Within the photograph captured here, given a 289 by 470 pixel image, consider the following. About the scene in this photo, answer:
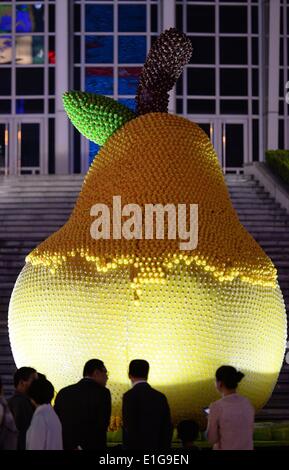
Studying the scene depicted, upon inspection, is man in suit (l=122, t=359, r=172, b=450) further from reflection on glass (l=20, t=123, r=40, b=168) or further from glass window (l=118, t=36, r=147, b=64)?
glass window (l=118, t=36, r=147, b=64)

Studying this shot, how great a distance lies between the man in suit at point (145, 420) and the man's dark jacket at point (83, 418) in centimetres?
19

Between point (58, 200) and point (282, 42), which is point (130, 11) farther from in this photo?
point (58, 200)

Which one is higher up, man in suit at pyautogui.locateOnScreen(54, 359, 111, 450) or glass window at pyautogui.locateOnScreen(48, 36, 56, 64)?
glass window at pyautogui.locateOnScreen(48, 36, 56, 64)

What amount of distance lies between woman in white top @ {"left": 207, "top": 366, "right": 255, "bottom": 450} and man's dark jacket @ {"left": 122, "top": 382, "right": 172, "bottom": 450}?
19.6 inches

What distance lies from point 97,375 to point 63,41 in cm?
2111

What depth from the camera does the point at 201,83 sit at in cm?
3048

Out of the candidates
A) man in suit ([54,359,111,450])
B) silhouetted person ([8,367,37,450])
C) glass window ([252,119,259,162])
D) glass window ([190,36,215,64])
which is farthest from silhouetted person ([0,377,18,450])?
glass window ([190,36,215,64])

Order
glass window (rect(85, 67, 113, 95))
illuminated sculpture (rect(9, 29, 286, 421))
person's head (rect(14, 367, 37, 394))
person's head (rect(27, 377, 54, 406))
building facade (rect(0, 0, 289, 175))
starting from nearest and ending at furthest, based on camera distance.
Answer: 1. person's head (rect(27, 377, 54, 406))
2. person's head (rect(14, 367, 37, 394))
3. illuminated sculpture (rect(9, 29, 286, 421))
4. building facade (rect(0, 0, 289, 175))
5. glass window (rect(85, 67, 113, 95))

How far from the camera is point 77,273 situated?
37.7 feet

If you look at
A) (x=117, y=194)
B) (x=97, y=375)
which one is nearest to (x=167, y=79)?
(x=117, y=194)

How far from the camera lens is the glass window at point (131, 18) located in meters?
30.4

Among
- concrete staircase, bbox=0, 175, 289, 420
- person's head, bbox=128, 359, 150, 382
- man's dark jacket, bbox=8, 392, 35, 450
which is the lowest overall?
man's dark jacket, bbox=8, 392, 35, 450

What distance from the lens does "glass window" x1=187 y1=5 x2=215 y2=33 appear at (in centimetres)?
3066

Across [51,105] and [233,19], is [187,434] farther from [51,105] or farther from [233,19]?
[233,19]
